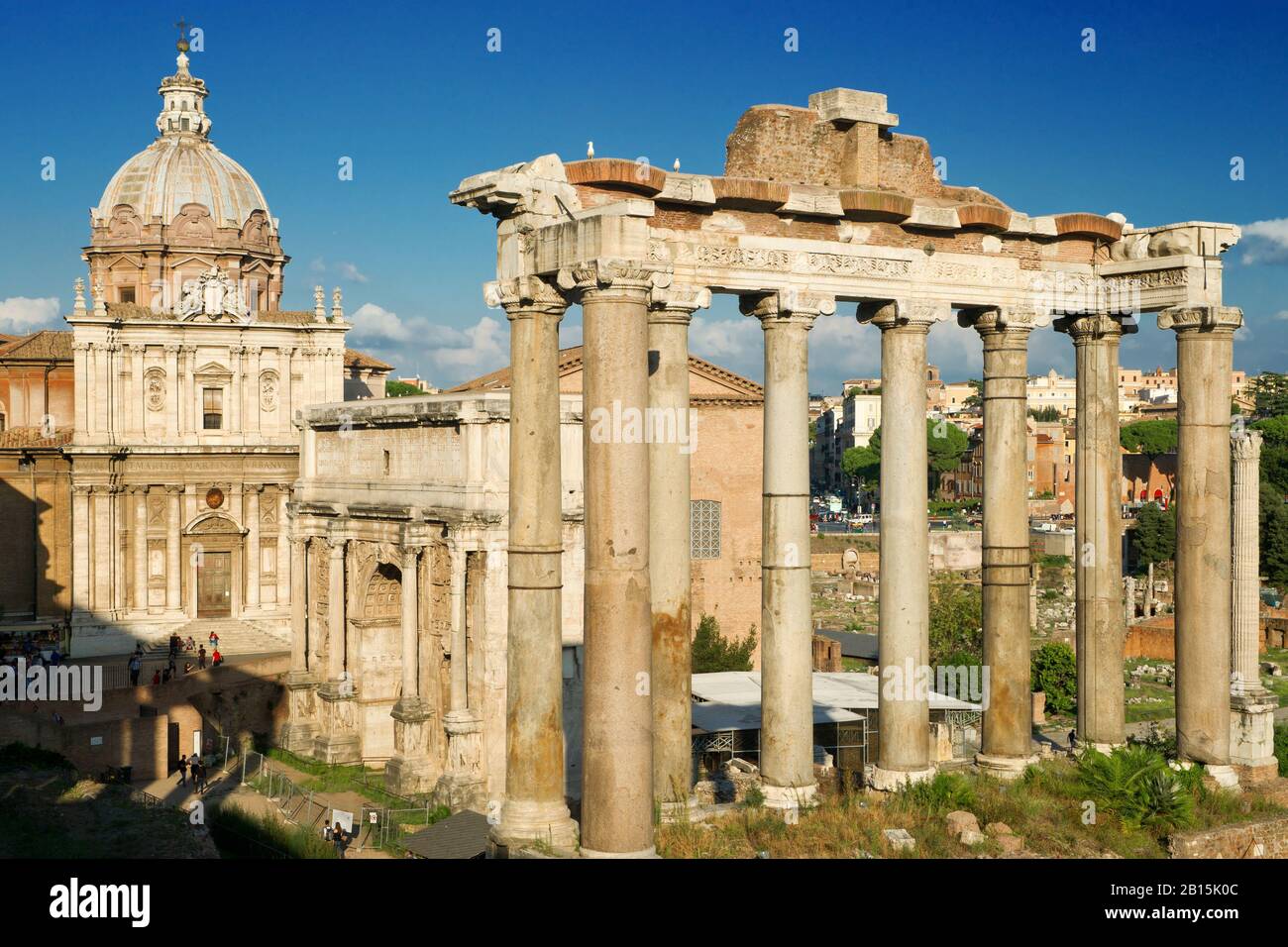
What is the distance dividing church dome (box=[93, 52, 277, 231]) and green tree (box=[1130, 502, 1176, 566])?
44.5 meters

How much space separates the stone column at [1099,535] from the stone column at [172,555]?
3447 cm

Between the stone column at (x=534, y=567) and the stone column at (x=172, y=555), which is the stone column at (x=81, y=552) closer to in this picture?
the stone column at (x=172, y=555)

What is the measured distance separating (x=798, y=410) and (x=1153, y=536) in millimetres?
61706

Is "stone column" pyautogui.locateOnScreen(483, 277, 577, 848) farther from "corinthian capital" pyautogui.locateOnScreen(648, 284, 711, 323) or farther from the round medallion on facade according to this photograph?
the round medallion on facade

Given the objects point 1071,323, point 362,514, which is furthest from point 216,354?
point 1071,323

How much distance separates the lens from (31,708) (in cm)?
3344

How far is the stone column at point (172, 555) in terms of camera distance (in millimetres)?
45375

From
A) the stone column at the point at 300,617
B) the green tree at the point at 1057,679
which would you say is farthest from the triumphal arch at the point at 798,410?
the green tree at the point at 1057,679

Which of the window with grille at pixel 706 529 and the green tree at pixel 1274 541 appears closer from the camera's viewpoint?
the window with grille at pixel 706 529

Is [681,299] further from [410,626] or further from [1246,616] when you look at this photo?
[410,626]

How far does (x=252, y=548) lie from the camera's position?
152 ft

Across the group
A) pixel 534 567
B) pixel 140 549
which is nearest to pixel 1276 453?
pixel 140 549

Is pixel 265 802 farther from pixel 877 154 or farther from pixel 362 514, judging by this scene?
pixel 877 154

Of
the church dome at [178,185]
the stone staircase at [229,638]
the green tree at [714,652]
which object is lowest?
the green tree at [714,652]
